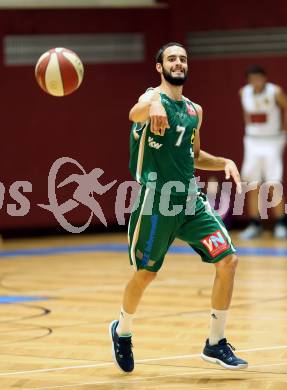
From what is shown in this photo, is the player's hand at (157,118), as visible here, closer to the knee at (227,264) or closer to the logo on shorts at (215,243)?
the logo on shorts at (215,243)

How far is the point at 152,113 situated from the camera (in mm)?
6559

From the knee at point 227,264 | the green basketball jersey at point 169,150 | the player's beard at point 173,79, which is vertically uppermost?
the player's beard at point 173,79

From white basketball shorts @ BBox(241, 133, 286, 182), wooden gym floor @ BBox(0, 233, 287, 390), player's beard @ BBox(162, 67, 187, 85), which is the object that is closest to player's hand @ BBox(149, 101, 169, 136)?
player's beard @ BBox(162, 67, 187, 85)

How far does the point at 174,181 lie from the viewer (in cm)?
711

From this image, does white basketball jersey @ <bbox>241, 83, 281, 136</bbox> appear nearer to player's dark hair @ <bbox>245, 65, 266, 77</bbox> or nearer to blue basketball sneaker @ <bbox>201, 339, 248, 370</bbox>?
player's dark hair @ <bbox>245, 65, 266, 77</bbox>

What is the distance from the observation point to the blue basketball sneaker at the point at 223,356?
7.14 meters

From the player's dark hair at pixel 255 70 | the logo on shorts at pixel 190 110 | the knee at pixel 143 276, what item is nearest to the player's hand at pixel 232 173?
the logo on shorts at pixel 190 110

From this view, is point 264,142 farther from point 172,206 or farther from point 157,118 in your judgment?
point 157,118

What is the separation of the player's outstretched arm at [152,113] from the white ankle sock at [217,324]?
4.70 feet

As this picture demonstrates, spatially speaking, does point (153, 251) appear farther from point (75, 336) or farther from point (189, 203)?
point (75, 336)

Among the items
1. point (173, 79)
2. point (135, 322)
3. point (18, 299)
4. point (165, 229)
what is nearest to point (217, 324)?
point (165, 229)

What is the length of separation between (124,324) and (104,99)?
9498 mm

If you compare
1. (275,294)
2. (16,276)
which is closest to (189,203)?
(275,294)

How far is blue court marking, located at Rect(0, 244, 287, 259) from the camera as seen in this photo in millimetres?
14133
